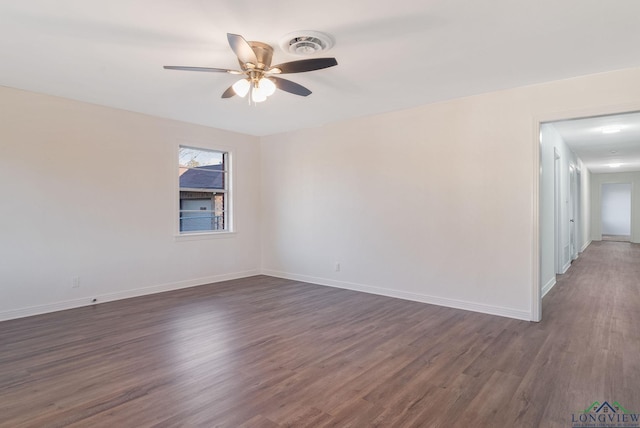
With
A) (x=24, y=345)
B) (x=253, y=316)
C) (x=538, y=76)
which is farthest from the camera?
(x=253, y=316)

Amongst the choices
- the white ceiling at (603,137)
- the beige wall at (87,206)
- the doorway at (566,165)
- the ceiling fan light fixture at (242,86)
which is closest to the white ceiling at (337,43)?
the ceiling fan light fixture at (242,86)

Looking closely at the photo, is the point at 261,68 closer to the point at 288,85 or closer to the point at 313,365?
the point at 288,85

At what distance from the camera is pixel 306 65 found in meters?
2.59

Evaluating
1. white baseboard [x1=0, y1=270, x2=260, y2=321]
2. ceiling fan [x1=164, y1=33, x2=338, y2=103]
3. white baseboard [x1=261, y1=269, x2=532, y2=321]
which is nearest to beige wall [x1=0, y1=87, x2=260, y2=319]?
white baseboard [x1=0, y1=270, x2=260, y2=321]

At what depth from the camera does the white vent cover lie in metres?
2.61

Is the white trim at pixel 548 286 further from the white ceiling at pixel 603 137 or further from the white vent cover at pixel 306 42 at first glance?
the white vent cover at pixel 306 42

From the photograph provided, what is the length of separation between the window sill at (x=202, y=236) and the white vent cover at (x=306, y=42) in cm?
352

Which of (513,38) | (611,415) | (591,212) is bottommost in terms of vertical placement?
(611,415)

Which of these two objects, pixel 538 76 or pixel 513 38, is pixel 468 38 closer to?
pixel 513 38

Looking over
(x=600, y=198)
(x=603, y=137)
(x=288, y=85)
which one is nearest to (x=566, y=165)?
(x=603, y=137)

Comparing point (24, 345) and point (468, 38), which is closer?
point (468, 38)

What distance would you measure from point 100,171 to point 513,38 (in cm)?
473

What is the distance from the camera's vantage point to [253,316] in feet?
12.9

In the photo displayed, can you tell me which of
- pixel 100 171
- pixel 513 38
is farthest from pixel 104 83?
pixel 513 38
